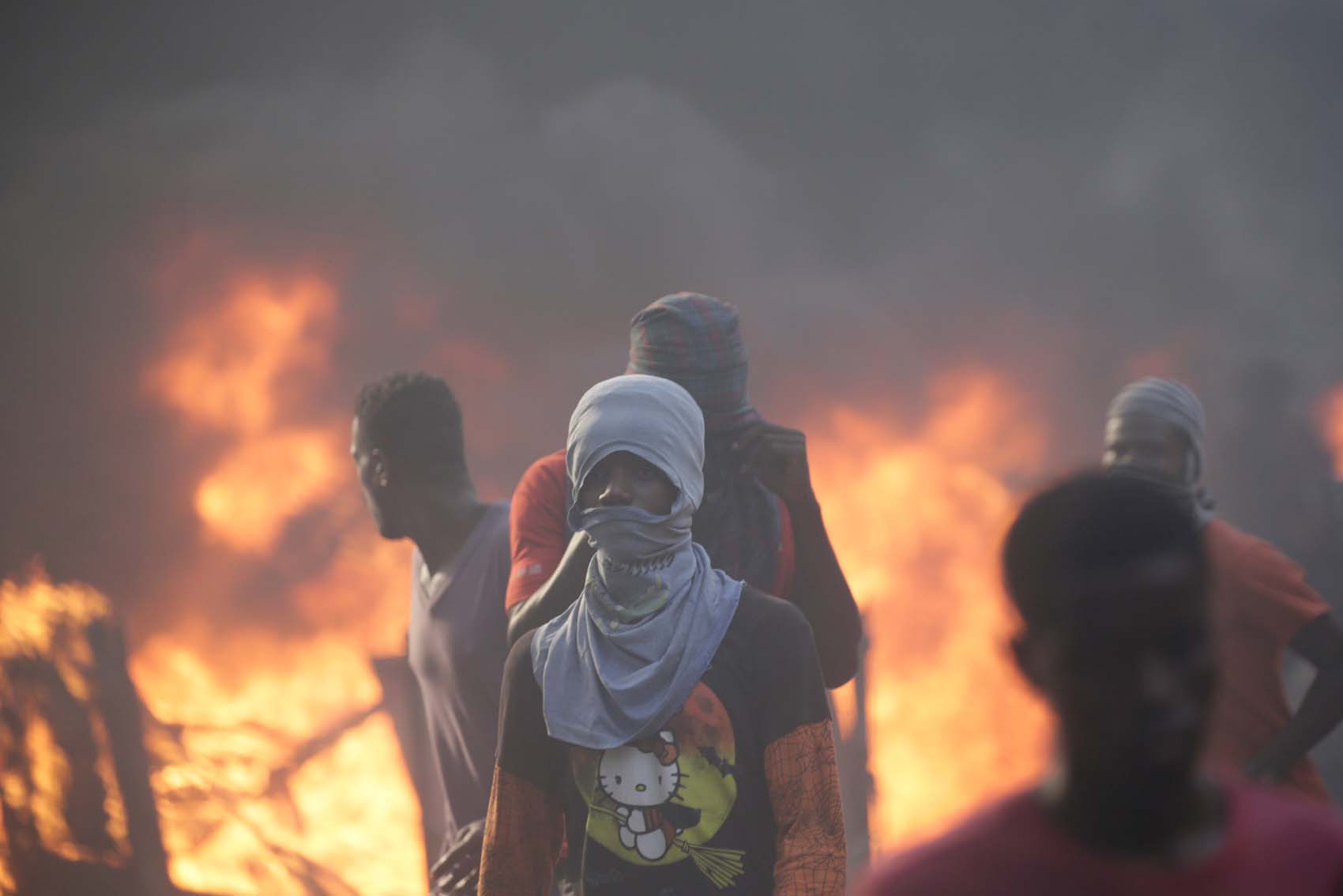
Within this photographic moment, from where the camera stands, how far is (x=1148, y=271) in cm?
1106

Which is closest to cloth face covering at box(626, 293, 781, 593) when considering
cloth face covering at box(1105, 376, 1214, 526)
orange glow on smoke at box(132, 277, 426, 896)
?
cloth face covering at box(1105, 376, 1214, 526)

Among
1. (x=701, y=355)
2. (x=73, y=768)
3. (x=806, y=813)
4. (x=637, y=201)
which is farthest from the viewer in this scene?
(x=637, y=201)

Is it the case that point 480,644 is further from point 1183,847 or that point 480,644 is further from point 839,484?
point 839,484

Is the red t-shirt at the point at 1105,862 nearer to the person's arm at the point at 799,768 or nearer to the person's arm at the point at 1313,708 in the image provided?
the person's arm at the point at 799,768

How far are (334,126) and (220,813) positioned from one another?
598cm

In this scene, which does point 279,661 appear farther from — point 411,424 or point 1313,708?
point 1313,708

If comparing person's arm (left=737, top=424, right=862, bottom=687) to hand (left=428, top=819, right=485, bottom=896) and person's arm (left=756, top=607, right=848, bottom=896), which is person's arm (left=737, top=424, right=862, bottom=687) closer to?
person's arm (left=756, top=607, right=848, bottom=896)

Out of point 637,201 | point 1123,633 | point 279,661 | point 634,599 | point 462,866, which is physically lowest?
point 1123,633

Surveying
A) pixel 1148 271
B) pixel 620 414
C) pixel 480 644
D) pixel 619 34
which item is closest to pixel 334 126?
pixel 619 34

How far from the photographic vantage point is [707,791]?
238 cm

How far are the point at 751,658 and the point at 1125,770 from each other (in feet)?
4.56

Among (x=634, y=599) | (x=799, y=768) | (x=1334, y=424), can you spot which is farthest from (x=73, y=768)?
(x=1334, y=424)

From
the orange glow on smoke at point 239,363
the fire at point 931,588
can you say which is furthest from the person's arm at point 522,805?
the orange glow on smoke at point 239,363

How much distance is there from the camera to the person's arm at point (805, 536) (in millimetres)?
3031
